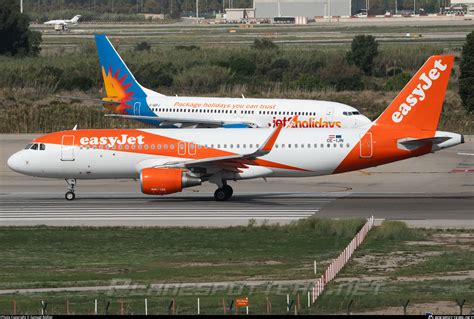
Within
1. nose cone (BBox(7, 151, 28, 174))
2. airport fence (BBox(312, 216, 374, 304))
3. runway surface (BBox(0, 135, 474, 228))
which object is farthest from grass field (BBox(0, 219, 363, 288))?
nose cone (BBox(7, 151, 28, 174))

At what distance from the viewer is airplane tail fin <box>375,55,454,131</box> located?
49.2 meters

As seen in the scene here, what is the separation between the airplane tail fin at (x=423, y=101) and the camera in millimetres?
49188

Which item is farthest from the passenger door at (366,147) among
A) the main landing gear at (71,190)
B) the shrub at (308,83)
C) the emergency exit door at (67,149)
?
the shrub at (308,83)

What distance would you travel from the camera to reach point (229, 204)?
4844 cm

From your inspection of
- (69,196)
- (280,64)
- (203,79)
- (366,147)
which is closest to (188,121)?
(69,196)

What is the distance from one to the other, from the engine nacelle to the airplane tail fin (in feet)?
29.5

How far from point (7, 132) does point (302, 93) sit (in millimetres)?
28174

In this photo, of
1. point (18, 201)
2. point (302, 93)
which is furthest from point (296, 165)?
point (302, 93)

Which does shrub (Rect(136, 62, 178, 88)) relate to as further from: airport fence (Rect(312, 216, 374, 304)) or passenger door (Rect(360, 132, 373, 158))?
airport fence (Rect(312, 216, 374, 304))

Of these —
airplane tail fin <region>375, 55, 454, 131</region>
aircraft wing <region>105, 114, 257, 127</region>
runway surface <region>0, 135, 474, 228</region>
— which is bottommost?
runway surface <region>0, 135, 474, 228</region>

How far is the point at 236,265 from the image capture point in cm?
3391

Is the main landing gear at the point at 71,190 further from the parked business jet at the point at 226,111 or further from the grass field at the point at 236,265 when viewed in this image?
the parked business jet at the point at 226,111

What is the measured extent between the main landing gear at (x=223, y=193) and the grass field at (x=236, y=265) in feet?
26.9

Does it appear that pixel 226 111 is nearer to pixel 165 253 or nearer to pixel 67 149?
pixel 67 149
